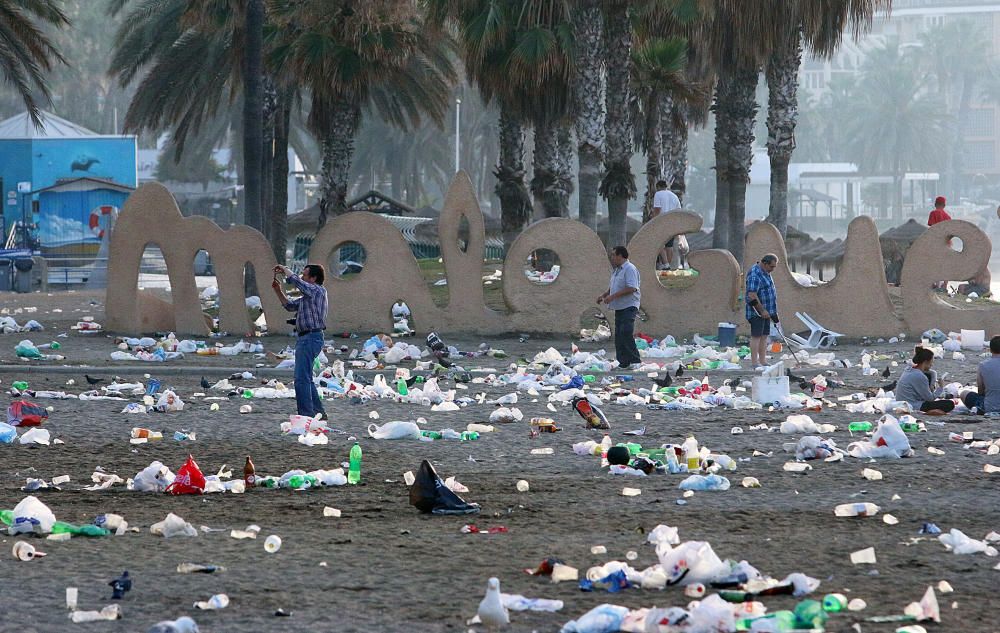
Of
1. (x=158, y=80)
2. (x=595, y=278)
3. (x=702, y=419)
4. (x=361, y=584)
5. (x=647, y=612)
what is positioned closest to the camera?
(x=647, y=612)

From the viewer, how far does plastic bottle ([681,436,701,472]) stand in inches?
411

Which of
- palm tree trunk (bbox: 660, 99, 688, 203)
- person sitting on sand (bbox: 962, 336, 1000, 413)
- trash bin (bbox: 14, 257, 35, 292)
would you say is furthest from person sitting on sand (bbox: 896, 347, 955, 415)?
trash bin (bbox: 14, 257, 35, 292)

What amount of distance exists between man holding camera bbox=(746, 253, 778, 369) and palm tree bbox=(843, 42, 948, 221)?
336ft

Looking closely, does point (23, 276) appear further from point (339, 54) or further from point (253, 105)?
point (339, 54)

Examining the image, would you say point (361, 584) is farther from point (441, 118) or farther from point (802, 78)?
point (802, 78)

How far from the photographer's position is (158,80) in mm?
32406

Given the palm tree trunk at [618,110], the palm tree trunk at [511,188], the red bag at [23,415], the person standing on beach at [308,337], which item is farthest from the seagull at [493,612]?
the palm tree trunk at [511,188]

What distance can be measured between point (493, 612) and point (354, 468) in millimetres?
4006

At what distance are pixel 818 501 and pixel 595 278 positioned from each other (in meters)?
12.4

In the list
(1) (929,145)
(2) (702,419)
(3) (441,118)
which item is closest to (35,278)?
(3) (441,118)

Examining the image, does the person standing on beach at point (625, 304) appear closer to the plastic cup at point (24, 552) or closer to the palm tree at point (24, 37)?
the plastic cup at point (24, 552)

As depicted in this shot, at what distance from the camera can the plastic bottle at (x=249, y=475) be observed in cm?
995

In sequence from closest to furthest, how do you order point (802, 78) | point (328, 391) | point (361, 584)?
point (361, 584)
point (328, 391)
point (802, 78)

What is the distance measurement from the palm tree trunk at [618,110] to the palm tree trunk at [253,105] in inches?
247
